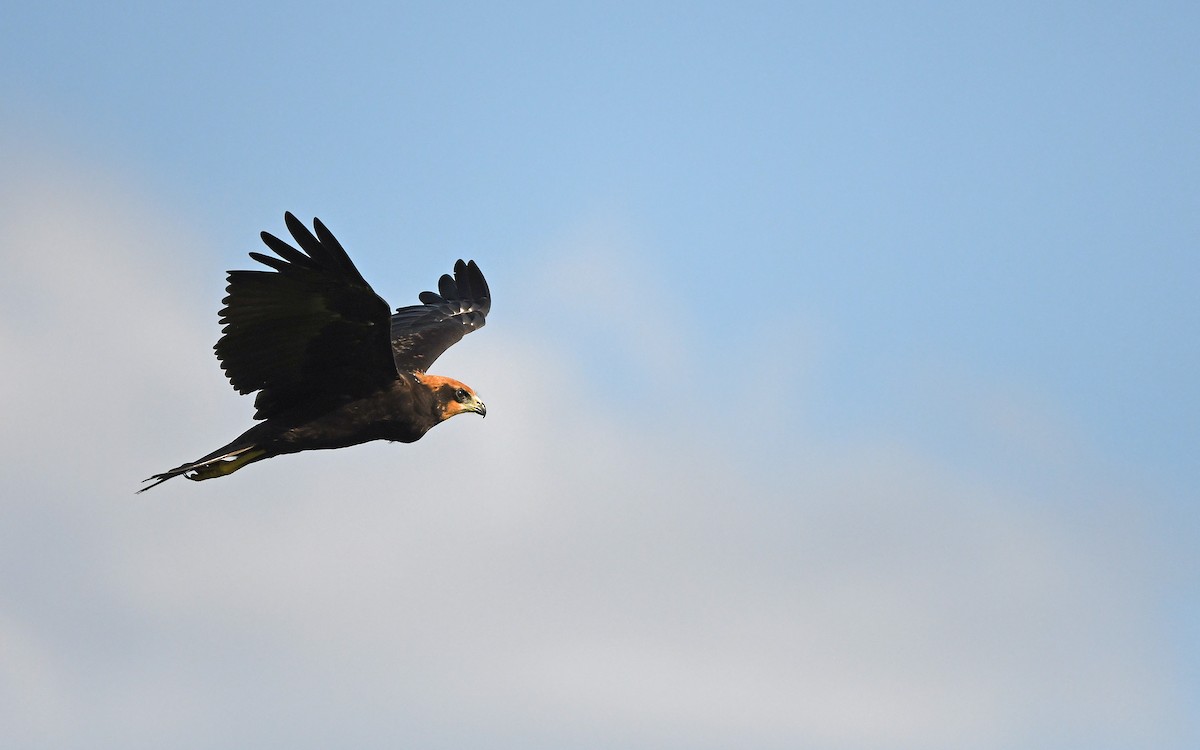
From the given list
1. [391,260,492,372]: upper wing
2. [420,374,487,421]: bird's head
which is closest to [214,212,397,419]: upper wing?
[420,374,487,421]: bird's head

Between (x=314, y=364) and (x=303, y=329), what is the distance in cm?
44

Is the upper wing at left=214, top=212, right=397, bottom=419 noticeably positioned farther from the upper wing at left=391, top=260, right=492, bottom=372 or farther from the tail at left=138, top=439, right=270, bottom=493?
the upper wing at left=391, top=260, right=492, bottom=372

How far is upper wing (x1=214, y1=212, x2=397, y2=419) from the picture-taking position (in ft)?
38.8

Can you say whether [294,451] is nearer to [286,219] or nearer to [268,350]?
[268,350]

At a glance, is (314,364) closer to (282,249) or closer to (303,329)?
(303,329)

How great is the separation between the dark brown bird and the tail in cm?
1

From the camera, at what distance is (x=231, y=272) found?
12039mm

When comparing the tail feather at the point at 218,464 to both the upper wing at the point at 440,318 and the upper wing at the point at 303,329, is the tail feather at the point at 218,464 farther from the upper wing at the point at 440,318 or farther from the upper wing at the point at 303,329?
the upper wing at the point at 440,318

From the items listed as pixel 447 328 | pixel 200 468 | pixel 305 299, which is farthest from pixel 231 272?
pixel 447 328

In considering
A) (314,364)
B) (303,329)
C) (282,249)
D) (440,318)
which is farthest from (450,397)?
(440,318)

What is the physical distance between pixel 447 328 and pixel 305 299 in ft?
15.9

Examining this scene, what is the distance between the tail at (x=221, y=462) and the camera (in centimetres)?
1227

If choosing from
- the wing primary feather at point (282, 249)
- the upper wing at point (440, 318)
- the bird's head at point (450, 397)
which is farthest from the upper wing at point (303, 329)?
the upper wing at point (440, 318)

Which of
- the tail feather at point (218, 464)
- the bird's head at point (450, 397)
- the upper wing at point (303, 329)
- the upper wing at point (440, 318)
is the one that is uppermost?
the upper wing at point (440, 318)
